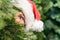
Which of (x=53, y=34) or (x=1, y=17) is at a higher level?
(x=1, y=17)

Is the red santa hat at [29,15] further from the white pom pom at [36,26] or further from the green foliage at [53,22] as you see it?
the green foliage at [53,22]

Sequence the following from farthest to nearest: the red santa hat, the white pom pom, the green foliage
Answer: the green foliage, the white pom pom, the red santa hat

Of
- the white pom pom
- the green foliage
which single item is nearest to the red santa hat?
the white pom pom

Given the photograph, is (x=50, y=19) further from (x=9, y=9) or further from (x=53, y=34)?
(x=9, y=9)

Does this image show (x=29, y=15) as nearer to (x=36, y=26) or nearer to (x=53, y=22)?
(x=36, y=26)

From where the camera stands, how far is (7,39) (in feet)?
4.32

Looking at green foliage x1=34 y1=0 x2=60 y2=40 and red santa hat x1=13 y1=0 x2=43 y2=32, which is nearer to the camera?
red santa hat x1=13 y1=0 x2=43 y2=32

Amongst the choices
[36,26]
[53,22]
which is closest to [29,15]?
[36,26]

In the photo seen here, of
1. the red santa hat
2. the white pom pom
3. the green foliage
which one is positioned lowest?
the green foliage

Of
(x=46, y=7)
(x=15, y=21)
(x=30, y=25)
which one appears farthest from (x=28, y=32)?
(x=46, y=7)

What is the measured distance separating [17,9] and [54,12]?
5.11ft

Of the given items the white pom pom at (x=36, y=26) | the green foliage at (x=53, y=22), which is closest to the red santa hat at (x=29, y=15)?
the white pom pom at (x=36, y=26)

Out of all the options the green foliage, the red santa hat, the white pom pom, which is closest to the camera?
the red santa hat

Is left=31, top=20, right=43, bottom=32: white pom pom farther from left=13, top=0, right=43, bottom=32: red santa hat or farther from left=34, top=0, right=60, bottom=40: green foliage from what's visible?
left=34, top=0, right=60, bottom=40: green foliage
